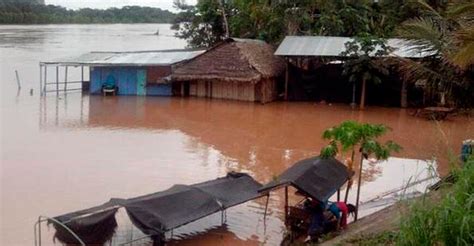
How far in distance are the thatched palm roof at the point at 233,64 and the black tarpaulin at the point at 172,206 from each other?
1496 centimetres

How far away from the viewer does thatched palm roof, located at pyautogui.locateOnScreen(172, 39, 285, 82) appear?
83.8 ft

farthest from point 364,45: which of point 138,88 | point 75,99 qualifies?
point 75,99

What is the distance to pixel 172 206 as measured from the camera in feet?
30.5

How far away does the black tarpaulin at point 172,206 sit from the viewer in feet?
29.0

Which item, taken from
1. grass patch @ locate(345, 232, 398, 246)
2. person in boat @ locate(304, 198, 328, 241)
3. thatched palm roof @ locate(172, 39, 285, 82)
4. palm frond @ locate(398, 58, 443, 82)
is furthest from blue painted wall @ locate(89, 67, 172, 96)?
grass patch @ locate(345, 232, 398, 246)

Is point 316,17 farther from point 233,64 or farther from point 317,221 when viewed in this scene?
point 317,221

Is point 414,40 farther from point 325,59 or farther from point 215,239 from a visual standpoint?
point 325,59

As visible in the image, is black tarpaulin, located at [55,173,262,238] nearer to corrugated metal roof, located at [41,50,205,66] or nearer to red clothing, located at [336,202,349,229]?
red clothing, located at [336,202,349,229]

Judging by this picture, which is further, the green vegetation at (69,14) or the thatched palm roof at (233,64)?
the green vegetation at (69,14)

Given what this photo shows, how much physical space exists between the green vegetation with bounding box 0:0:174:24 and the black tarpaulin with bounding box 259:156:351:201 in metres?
66.3

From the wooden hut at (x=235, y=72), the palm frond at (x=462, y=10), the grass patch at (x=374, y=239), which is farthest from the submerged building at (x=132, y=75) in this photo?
the grass patch at (x=374, y=239)

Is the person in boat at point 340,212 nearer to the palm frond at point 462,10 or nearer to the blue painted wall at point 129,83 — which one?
the palm frond at point 462,10

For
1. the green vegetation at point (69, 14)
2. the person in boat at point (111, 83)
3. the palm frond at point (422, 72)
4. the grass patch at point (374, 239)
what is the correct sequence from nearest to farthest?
the grass patch at point (374, 239) < the palm frond at point (422, 72) < the person in boat at point (111, 83) < the green vegetation at point (69, 14)

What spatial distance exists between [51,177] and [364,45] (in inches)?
594
